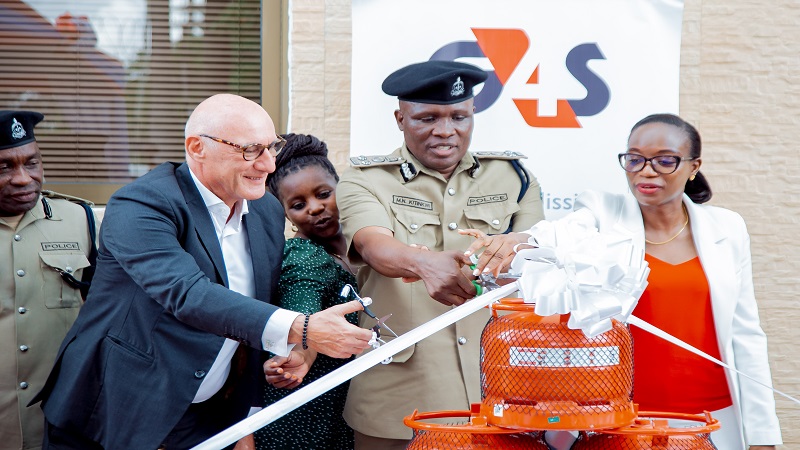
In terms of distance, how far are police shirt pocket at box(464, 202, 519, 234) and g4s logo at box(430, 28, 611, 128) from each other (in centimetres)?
145

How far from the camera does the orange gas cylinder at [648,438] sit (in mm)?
2680

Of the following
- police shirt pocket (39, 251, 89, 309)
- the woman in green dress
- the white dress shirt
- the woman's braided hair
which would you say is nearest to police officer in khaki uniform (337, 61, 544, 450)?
the woman in green dress

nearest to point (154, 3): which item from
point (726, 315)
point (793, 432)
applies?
point (726, 315)

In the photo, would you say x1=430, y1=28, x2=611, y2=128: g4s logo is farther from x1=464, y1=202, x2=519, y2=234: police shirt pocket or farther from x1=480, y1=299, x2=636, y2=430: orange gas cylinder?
x1=480, y1=299, x2=636, y2=430: orange gas cylinder

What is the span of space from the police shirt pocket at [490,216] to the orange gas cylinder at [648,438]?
111 centimetres

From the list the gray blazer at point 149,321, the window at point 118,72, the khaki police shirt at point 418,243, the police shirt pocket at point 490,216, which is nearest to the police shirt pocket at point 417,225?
the khaki police shirt at point 418,243

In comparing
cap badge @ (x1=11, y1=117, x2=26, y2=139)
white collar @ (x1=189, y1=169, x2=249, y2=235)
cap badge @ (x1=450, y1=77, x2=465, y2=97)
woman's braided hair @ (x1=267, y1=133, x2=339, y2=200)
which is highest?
cap badge @ (x1=450, y1=77, x2=465, y2=97)

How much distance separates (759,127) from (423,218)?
9.36 ft

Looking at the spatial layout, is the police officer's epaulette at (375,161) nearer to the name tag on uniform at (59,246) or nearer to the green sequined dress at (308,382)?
the green sequined dress at (308,382)

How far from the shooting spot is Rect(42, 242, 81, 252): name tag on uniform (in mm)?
4227

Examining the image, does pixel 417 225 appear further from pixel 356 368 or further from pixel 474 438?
pixel 474 438

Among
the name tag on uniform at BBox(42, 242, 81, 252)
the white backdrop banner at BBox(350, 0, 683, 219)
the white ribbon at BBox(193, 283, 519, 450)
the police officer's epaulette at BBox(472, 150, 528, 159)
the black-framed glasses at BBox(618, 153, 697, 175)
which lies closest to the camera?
the white ribbon at BBox(193, 283, 519, 450)

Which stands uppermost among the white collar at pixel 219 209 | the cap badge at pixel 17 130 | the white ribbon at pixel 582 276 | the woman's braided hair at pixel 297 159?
the cap badge at pixel 17 130

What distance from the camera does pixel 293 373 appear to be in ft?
10.8
